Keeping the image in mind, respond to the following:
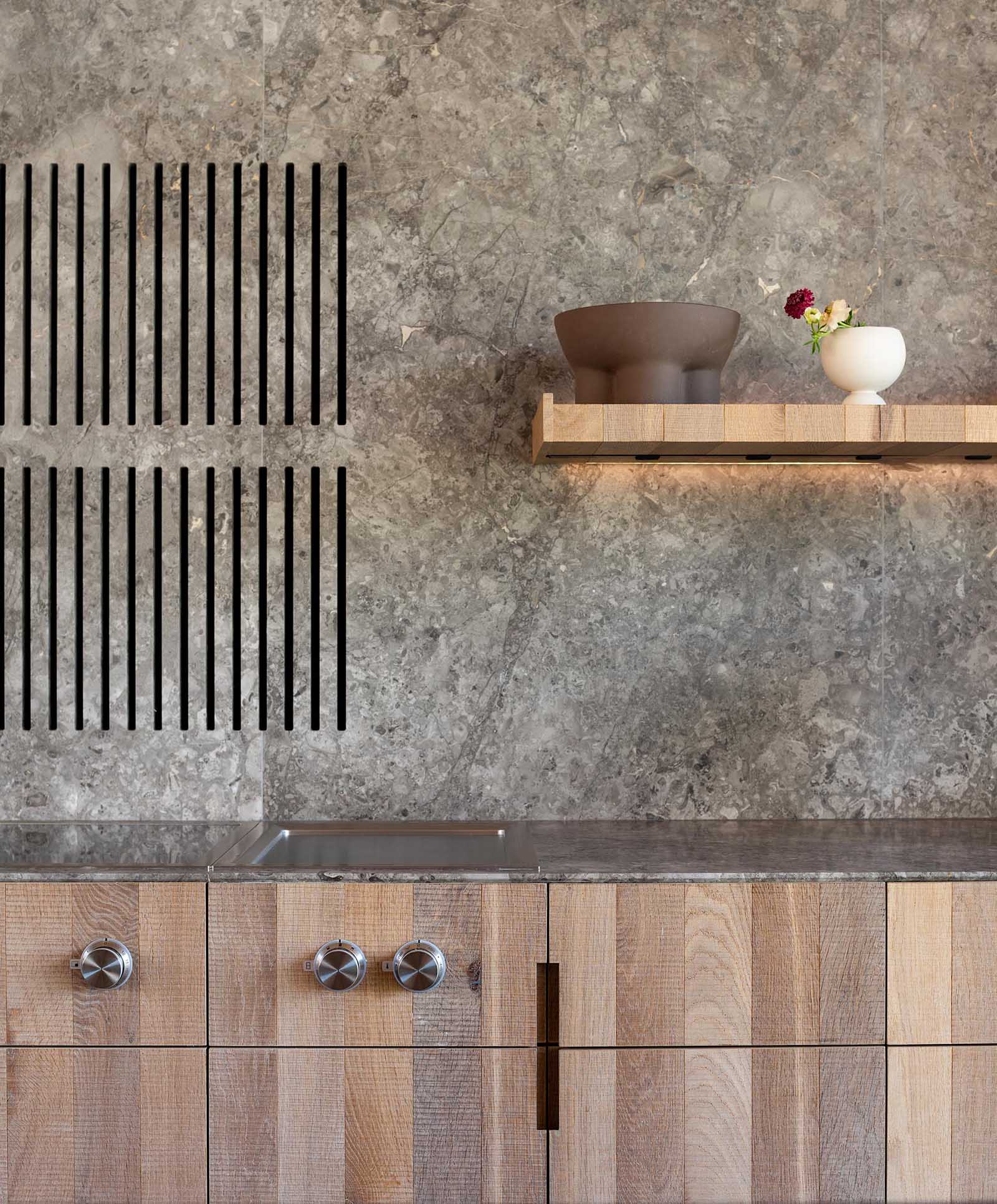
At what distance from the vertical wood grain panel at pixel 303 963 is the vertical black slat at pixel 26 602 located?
902 mm

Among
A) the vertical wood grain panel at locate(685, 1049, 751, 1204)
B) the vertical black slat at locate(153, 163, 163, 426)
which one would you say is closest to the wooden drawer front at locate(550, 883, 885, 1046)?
the vertical wood grain panel at locate(685, 1049, 751, 1204)

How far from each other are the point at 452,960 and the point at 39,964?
0.68 m

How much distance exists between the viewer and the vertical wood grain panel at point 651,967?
1.71 m

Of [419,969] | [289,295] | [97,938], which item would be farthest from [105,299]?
[419,969]

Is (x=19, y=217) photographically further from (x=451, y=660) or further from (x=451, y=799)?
(x=451, y=799)

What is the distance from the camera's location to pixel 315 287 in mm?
2285

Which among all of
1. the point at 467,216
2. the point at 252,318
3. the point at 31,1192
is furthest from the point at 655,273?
the point at 31,1192

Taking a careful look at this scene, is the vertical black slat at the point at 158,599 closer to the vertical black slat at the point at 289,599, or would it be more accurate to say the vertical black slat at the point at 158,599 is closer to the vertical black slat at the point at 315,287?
the vertical black slat at the point at 289,599

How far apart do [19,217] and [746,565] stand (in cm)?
176

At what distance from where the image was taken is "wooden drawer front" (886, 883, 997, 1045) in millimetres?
1717

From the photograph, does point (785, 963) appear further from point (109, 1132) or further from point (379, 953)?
point (109, 1132)

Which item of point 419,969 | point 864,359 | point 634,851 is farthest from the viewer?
point 864,359

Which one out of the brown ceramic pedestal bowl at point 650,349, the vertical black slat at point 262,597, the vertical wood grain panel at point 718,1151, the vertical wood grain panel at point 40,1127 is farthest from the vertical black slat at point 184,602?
the vertical wood grain panel at point 718,1151

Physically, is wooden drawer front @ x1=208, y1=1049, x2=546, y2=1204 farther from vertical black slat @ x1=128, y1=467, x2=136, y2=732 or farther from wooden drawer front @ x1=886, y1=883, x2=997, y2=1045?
vertical black slat @ x1=128, y1=467, x2=136, y2=732
